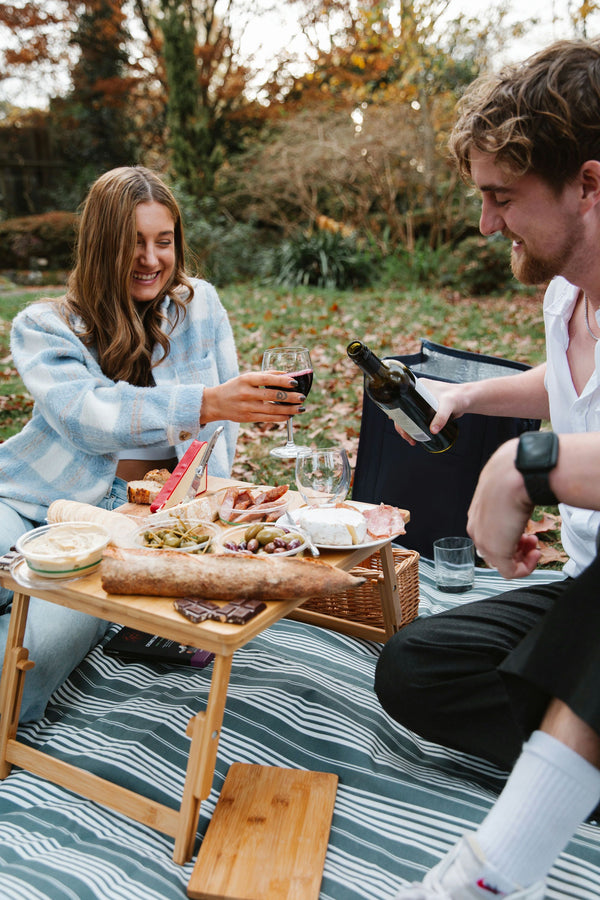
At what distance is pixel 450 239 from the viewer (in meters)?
12.7

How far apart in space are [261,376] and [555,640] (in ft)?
4.11

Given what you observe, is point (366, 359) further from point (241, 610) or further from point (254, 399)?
point (241, 610)

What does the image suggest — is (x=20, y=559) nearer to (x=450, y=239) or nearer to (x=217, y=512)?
(x=217, y=512)

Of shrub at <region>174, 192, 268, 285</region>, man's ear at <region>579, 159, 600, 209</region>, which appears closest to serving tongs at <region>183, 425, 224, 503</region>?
man's ear at <region>579, 159, 600, 209</region>

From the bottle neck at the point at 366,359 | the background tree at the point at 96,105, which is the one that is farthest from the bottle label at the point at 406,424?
the background tree at the point at 96,105

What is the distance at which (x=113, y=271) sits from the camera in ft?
9.52

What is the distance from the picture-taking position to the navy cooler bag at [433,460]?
3.19 m

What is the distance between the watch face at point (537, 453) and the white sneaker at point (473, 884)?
2.42 ft

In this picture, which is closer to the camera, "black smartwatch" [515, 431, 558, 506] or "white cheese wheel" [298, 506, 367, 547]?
"black smartwatch" [515, 431, 558, 506]

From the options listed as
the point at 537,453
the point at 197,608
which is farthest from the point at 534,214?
the point at 197,608

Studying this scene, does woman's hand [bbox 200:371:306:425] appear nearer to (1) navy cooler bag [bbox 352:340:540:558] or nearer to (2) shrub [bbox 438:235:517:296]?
(1) navy cooler bag [bbox 352:340:540:558]

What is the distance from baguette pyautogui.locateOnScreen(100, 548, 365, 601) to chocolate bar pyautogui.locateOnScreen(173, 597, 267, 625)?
1.1 inches

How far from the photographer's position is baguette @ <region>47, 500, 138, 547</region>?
2106 mm

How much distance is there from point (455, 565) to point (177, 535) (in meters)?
1.64
